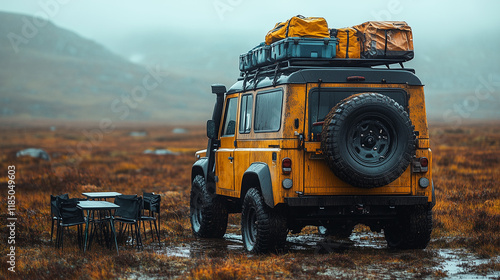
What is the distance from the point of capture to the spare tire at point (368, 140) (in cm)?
827

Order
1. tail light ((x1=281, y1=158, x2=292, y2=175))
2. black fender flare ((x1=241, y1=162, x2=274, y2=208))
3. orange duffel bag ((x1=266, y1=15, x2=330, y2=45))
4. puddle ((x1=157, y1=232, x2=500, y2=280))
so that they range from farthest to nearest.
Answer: orange duffel bag ((x1=266, y1=15, x2=330, y2=45))
black fender flare ((x1=241, y1=162, x2=274, y2=208))
tail light ((x1=281, y1=158, x2=292, y2=175))
puddle ((x1=157, y1=232, x2=500, y2=280))

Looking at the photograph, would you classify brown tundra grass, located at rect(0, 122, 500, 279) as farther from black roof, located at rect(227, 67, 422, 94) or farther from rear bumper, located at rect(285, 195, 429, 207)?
black roof, located at rect(227, 67, 422, 94)

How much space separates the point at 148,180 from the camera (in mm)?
23281

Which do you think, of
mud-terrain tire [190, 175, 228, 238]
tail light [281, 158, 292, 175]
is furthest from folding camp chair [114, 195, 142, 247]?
tail light [281, 158, 292, 175]

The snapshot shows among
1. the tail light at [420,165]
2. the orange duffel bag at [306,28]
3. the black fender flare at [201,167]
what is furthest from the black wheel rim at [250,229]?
the orange duffel bag at [306,28]

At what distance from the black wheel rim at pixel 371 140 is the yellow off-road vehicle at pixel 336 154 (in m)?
0.01

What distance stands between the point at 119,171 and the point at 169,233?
17.0m

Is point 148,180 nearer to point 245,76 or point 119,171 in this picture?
point 119,171

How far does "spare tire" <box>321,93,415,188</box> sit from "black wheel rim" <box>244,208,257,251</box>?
65.0 inches

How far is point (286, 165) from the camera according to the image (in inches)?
340

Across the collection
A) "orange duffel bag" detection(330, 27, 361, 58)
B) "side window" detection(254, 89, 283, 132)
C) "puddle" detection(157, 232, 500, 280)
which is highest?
"orange duffel bag" detection(330, 27, 361, 58)

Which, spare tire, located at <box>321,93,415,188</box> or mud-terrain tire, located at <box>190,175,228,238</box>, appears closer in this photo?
spare tire, located at <box>321,93,415,188</box>

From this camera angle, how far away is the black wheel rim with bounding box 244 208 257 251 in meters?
9.57

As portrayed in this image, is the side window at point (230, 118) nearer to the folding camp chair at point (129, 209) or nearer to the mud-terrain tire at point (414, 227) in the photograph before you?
the folding camp chair at point (129, 209)
